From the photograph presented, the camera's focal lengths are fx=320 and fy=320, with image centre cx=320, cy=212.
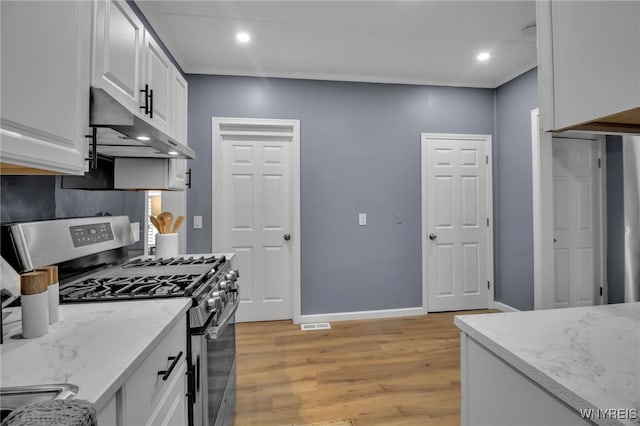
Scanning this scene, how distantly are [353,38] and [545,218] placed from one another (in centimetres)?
220

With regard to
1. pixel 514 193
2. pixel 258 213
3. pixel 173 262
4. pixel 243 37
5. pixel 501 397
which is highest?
pixel 243 37

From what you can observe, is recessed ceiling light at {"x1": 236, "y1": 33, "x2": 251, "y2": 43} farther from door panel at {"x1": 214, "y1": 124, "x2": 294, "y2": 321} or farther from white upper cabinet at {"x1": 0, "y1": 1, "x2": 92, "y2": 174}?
white upper cabinet at {"x1": 0, "y1": 1, "x2": 92, "y2": 174}

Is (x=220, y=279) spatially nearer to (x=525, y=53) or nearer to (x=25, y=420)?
(x=25, y=420)

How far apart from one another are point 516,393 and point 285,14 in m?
2.66

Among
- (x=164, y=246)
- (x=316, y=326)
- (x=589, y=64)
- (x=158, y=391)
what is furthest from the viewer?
(x=316, y=326)

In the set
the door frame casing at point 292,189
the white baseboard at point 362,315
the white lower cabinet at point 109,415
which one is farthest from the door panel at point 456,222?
the white lower cabinet at point 109,415

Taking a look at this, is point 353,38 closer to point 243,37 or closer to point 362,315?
point 243,37

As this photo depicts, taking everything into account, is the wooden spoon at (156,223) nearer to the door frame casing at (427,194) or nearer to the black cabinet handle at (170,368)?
the black cabinet handle at (170,368)

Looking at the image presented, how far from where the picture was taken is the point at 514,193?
350 centimetres

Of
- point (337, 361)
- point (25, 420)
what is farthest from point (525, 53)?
point (25, 420)

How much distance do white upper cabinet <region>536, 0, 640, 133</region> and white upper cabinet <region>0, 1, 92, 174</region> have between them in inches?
49.9

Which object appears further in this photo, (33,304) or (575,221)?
(575,221)

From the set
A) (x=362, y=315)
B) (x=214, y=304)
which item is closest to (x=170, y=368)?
(x=214, y=304)

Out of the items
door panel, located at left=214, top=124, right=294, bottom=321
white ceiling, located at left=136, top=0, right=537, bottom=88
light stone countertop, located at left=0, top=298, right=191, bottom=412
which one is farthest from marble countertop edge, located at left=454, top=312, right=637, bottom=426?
door panel, located at left=214, top=124, right=294, bottom=321
